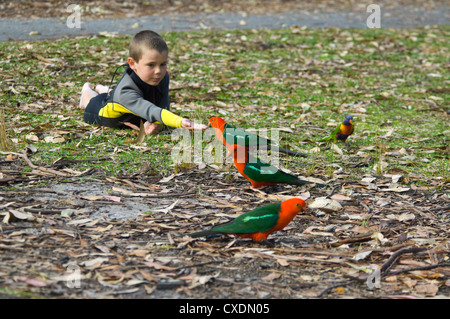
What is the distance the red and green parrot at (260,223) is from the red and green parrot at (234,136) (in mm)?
1233

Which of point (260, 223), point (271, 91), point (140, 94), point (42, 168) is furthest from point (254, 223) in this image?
point (271, 91)

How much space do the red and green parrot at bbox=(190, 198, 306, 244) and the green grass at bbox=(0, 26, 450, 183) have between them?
1.42 metres

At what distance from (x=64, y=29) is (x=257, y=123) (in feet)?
17.3

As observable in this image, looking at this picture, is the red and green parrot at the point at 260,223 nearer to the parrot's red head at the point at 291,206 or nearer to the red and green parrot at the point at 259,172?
the parrot's red head at the point at 291,206

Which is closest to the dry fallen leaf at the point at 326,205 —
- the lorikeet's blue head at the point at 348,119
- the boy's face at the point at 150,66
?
the lorikeet's blue head at the point at 348,119

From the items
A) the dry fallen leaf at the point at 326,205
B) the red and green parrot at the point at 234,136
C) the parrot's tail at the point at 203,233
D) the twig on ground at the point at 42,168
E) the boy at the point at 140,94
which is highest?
the boy at the point at 140,94

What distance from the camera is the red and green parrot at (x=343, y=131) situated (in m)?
5.46

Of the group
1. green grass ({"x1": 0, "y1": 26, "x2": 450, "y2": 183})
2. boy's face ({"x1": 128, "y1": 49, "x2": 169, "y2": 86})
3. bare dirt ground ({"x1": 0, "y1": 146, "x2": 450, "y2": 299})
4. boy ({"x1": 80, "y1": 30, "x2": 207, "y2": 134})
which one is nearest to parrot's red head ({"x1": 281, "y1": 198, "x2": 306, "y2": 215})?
bare dirt ground ({"x1": 0, "y1": 146, "x2": 450, "y2": 299})

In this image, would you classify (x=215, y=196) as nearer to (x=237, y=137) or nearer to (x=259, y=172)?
→ (x=259, y=172)

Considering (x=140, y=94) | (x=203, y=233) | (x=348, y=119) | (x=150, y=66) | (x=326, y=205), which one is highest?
(x=150, y=66)

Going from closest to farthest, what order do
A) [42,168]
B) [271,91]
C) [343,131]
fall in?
[42,168]
[343,131]
[271,91]

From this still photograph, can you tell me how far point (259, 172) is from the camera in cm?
421

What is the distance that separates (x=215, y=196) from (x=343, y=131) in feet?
6.42
